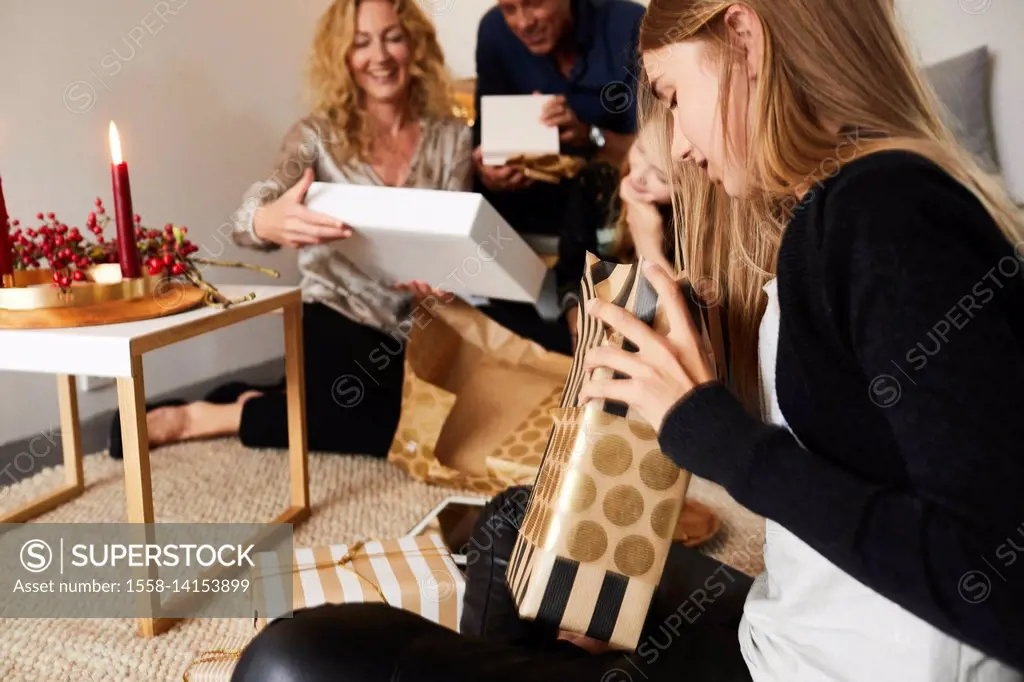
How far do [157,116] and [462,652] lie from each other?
1.48 m

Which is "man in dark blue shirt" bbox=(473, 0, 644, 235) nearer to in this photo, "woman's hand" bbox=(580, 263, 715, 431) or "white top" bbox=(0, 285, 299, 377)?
"white top" bbox=(0, 285, 299, 377)

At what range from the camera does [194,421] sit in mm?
1489

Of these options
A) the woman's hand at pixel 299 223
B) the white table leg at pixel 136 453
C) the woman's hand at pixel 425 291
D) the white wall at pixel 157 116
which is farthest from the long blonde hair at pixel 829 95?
the white wall at pixel 157 116

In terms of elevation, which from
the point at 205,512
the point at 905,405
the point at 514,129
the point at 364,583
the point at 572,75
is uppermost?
the point at 572,75

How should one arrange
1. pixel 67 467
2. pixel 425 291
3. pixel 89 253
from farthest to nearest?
pixel 425 291 → pixel 67 467 → pixel 89 253

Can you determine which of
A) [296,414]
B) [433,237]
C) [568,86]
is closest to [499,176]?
[568,86]

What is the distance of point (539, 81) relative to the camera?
166 cm

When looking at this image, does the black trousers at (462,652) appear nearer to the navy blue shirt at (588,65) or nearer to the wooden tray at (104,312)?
the wooden tray at (104,312)

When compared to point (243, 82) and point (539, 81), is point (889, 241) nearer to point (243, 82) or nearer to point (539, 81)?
point (539, 81)

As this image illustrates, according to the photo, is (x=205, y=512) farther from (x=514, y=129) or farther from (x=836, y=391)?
(x=836, y=391)

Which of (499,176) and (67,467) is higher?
(499,176)

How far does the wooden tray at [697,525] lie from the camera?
111cm

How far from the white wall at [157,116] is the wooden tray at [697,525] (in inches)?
44.8

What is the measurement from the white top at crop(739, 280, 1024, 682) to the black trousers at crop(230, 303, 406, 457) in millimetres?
1001
